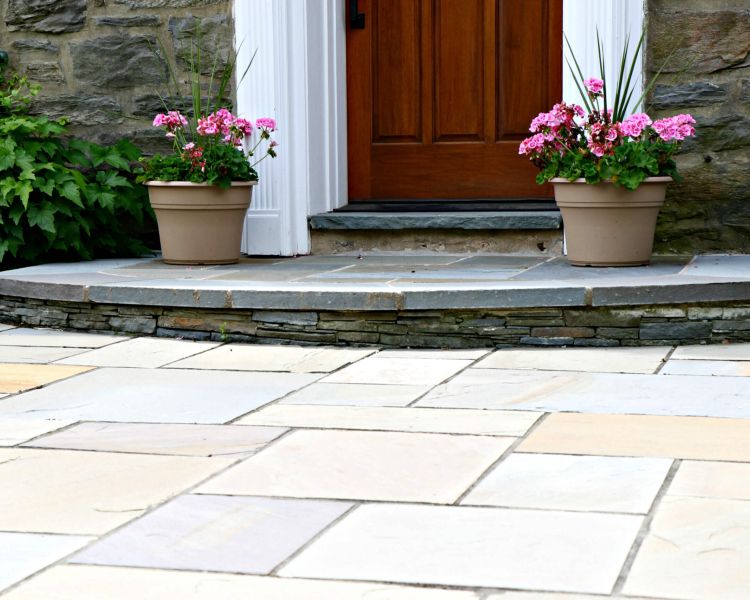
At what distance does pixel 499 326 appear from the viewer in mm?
4145

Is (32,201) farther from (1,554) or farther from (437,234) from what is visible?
(1,554)

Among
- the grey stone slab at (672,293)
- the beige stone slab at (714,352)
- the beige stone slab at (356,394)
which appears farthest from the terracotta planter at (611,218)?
the beige stone slab at (356,394)

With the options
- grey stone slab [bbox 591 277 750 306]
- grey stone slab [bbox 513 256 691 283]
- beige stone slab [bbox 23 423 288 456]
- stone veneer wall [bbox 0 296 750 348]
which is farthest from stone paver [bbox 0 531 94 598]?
grey stone slab [bbox 513 256 691 283]

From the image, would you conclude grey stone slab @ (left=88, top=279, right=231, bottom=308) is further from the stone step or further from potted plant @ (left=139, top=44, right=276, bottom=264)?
the stone step

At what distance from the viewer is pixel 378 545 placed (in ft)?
6.93

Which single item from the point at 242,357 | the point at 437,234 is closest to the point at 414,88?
the point at 437,234

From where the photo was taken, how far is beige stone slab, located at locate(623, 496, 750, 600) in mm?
1877

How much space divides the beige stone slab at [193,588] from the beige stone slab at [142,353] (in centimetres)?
200

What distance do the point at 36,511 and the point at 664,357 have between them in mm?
2246

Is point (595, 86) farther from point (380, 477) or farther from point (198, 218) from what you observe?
point (380, 477)

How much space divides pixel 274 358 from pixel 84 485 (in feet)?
5.09

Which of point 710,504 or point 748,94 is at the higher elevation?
point 748,94

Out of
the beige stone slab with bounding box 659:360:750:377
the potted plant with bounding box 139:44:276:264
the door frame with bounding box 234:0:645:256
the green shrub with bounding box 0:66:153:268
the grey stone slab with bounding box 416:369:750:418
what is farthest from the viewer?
the door frame with bounding box 234:0:645:256

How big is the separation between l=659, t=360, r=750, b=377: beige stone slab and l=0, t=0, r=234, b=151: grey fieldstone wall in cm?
283
